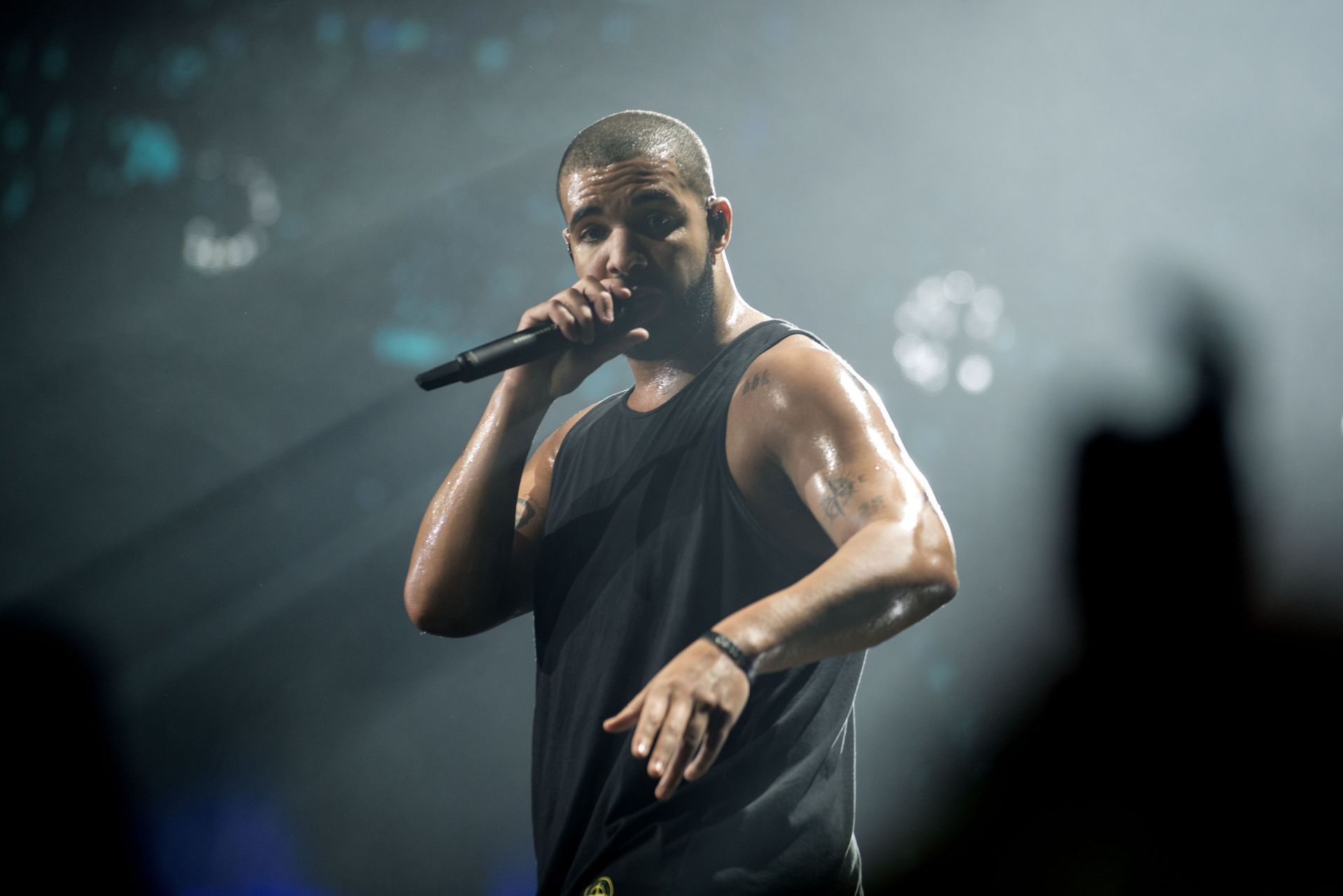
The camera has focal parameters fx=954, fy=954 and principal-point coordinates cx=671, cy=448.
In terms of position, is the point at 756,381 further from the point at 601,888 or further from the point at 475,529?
the point at 601,888

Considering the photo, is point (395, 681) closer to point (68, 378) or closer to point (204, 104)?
point (68, 378)

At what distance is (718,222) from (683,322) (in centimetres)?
20

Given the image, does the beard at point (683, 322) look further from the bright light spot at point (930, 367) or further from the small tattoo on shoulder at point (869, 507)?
the bright light spot at point (930, 367)

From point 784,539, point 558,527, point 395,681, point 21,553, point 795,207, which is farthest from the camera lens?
point 795,207

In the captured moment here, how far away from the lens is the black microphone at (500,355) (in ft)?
3.53

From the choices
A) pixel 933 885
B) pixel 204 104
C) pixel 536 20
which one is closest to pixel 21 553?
pixel 204 104

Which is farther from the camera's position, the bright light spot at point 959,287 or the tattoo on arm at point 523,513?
the bright light spot at point 959,287

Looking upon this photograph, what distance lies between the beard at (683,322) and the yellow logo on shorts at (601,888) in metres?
0.67

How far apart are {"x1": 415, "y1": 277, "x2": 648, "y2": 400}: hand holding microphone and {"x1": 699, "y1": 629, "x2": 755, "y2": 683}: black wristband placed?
0.41 m

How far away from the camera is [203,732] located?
2.12 metres

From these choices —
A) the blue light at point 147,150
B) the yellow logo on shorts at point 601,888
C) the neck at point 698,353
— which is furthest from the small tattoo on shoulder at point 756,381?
the blue light at point 147,150

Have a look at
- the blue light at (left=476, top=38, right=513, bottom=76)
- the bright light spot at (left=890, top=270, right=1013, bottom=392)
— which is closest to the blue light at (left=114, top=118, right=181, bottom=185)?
the blue light at (left=476, top=38, right=513, bottom=76)

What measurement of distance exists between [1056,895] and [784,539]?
1704mm

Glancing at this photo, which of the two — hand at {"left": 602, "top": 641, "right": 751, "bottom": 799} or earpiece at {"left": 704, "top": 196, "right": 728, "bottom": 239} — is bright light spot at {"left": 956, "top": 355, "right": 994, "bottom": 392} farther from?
hand at {"left": 602, "top": 641, "right": 751, "bottom": 799}
